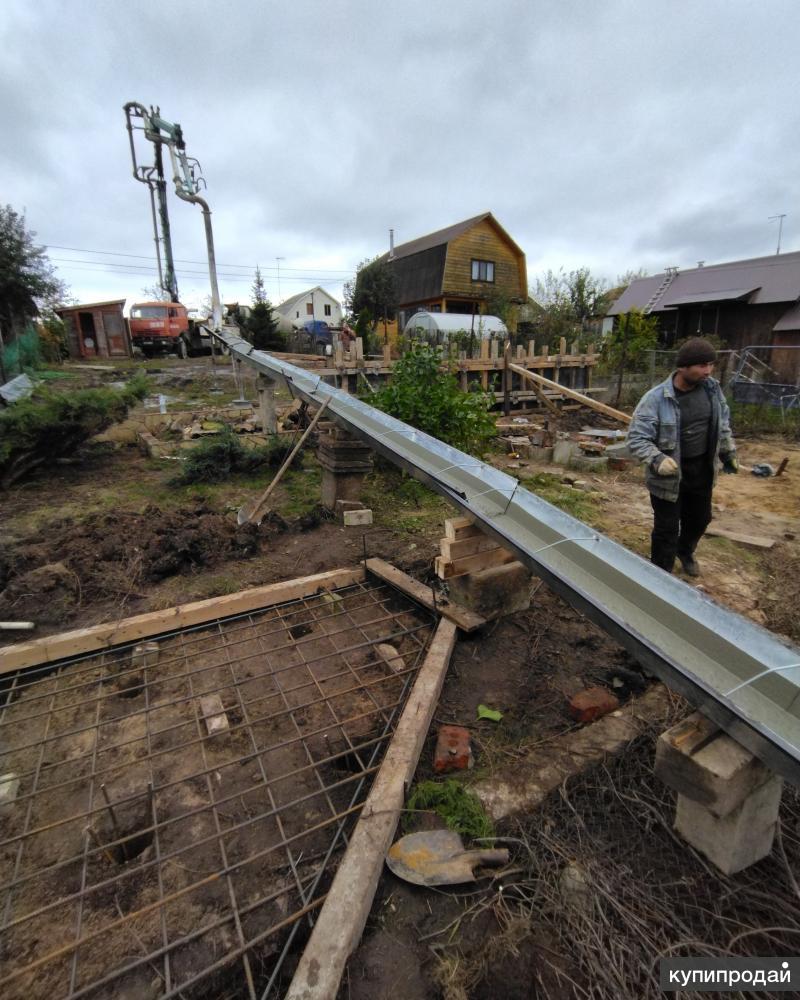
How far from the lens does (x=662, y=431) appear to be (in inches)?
131

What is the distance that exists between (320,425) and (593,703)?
3.91 metres

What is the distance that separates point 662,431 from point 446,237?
27560 millimetres

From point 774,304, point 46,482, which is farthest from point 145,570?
→ point 774,304

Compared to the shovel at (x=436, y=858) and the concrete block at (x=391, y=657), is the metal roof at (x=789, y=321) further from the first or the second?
the shovel at (x=436, y=858)

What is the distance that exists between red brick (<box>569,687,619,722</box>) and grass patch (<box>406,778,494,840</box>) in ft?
2.37

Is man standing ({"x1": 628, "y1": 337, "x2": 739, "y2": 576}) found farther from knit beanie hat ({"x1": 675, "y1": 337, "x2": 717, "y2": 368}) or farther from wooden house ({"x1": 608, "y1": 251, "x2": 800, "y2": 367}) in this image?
wooden house ({"x1": 608, "y1": 251, "x2": 800, "y2": 367})

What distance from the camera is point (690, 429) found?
3.44 meters

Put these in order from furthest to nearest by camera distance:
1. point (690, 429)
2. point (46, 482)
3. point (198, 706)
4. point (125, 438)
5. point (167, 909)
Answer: point (125, 438) → point (46, 482) → point (690, 429) → point (198, 706) → point (167, 909)

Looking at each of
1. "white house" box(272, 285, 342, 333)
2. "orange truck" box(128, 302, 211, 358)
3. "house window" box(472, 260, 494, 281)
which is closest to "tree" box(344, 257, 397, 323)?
"house window" box(472, 260, 494, 281)

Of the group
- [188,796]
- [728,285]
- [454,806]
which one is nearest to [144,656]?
[188,796]

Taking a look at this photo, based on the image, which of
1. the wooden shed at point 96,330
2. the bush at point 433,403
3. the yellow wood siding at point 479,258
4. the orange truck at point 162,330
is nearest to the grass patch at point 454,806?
the bush at point 433,403

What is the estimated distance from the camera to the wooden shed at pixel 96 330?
20234 mm

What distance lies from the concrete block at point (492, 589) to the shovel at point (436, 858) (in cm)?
143

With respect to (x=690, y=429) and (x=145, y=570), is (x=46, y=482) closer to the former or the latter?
(x=145, y=570)
